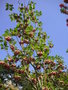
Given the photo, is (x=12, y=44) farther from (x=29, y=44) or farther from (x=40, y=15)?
(x=40, y=15)

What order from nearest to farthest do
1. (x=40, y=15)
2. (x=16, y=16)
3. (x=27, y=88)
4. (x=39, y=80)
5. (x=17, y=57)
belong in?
(x=39, y=80)
(x=17, y=57)
(x=16, y=16)
(x=40, y=15)
(x=27, y=88)

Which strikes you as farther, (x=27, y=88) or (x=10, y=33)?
(x=27, y=88)

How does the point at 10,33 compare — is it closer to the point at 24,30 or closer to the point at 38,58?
the point at 24,30

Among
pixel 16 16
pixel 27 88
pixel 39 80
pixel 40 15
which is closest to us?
pixel 39 80

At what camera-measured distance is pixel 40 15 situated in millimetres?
11742

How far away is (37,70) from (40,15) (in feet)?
10.9

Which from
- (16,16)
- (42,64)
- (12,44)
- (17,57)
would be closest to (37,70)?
(42,64)

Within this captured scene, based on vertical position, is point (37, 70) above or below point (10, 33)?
below

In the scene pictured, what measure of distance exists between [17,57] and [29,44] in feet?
2.80

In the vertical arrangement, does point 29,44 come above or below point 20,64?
above

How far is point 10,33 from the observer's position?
34.5 ft

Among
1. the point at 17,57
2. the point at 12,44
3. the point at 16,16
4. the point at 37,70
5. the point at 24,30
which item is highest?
the point at 16,16

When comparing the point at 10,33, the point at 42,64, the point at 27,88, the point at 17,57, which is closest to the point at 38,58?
the point at 42,64

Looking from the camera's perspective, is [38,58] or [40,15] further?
[40,15]
